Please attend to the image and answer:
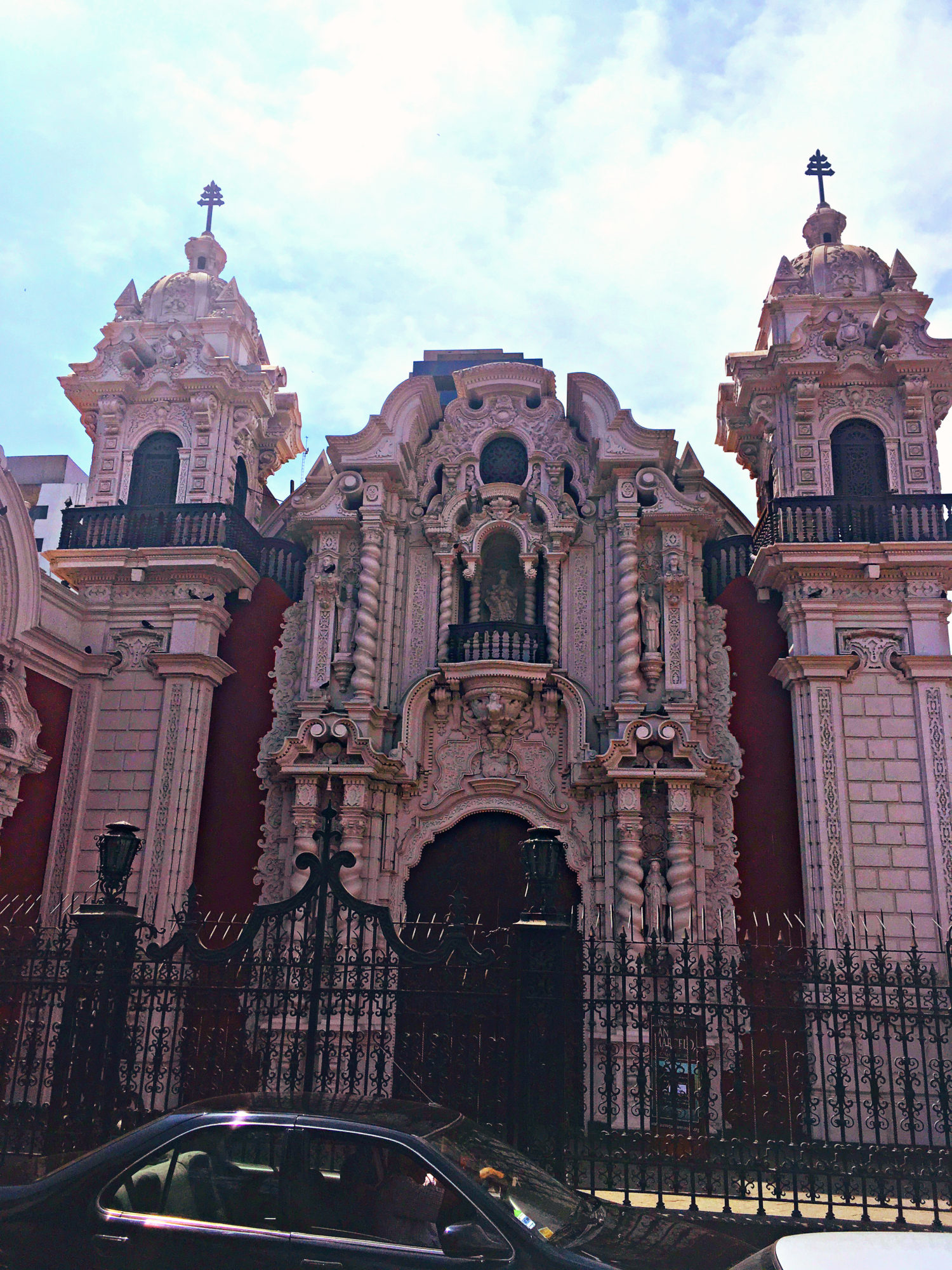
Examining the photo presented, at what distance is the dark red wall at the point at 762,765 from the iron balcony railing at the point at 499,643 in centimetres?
281

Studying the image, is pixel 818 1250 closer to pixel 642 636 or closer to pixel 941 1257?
pixel 941 1257

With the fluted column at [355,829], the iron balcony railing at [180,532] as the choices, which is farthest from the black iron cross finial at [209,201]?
the fluted column at [355,829]

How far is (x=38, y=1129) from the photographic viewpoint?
380 inches

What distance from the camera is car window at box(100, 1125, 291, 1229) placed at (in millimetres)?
4711

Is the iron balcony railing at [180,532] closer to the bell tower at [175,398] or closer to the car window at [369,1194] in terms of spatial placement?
the bell tower at [175,398]

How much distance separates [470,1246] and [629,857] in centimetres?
925

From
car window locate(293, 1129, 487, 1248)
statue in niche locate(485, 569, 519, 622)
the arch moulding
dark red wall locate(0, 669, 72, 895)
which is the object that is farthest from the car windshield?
statue in niche locate(485, 569, 519, 622)

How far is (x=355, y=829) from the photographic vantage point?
13.7 metres

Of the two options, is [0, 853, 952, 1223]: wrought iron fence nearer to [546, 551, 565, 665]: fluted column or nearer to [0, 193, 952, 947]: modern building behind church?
[0, 193, 952, 947]: modern building behind church

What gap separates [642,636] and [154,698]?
718 centimetres

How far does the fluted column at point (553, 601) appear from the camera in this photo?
14.6 meters

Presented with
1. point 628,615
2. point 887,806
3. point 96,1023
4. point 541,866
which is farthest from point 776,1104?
point 628,615

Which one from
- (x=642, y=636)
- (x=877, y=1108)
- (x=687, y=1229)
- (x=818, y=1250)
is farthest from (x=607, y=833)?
(x=818, y=1250)

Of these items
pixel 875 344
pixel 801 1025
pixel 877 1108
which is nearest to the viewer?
pixel 877 1108
